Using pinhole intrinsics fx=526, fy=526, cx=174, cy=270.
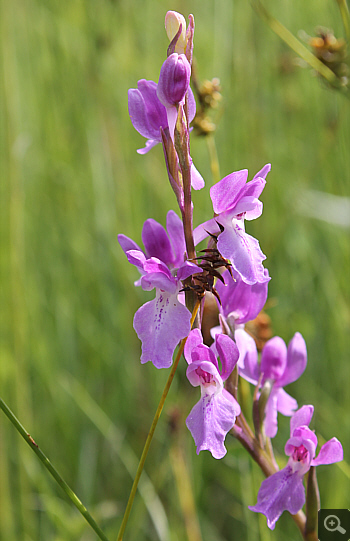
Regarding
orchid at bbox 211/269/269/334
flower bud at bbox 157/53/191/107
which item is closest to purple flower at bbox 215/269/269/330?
orchid at bbox 211/269/269/334

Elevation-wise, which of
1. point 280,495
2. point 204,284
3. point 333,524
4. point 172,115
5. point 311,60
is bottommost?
point 333,524

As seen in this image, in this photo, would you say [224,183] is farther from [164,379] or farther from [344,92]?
[164,379]

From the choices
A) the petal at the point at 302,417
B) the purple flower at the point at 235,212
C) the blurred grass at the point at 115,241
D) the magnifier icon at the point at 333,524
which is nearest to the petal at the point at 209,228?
the purple flower at the point at 235,212

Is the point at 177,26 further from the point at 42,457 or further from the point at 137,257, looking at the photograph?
the point at 42,457

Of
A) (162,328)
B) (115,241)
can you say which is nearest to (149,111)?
(162,328)

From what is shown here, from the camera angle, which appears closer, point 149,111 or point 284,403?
point 149,111

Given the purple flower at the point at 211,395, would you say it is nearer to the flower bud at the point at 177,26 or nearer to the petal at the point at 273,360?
the petal at the point at 273,360
